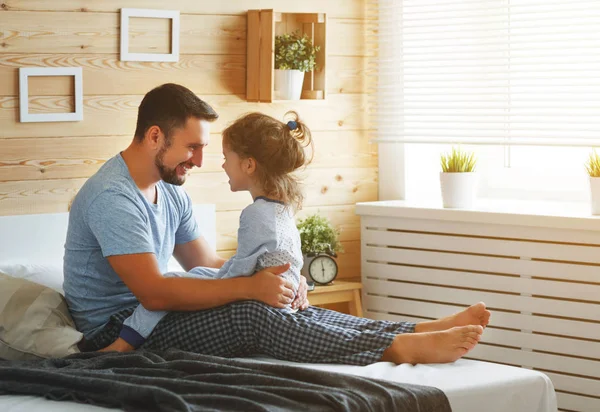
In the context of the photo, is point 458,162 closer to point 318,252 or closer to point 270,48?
point 318,252

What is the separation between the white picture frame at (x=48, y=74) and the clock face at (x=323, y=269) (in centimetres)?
102

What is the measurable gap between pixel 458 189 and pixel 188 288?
133cm

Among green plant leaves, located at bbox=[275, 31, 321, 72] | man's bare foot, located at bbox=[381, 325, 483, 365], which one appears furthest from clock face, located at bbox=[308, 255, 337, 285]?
man's bare foot, located at bbox=[381, 325, 483, 365]

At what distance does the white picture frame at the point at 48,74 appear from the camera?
117 inches

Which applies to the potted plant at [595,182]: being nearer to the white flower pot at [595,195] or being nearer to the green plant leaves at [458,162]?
the white flower pot at [595,195]

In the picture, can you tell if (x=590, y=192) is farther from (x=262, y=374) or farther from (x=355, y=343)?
(x=262, y=374)

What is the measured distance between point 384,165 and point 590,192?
35.8 inches

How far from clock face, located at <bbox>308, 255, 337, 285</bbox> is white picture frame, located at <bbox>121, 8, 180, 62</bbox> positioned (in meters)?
0.91

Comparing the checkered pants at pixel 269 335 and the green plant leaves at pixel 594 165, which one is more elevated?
the green plant leaves at pixel 594 165

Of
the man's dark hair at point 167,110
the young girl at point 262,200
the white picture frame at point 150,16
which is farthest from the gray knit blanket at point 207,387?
the white picture frame at point 150,16

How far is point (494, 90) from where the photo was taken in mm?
3504

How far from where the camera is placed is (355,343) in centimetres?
241

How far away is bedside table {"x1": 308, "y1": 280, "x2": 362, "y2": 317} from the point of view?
343 cm

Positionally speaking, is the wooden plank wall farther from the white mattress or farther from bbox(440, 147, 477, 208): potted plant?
the white mattress
